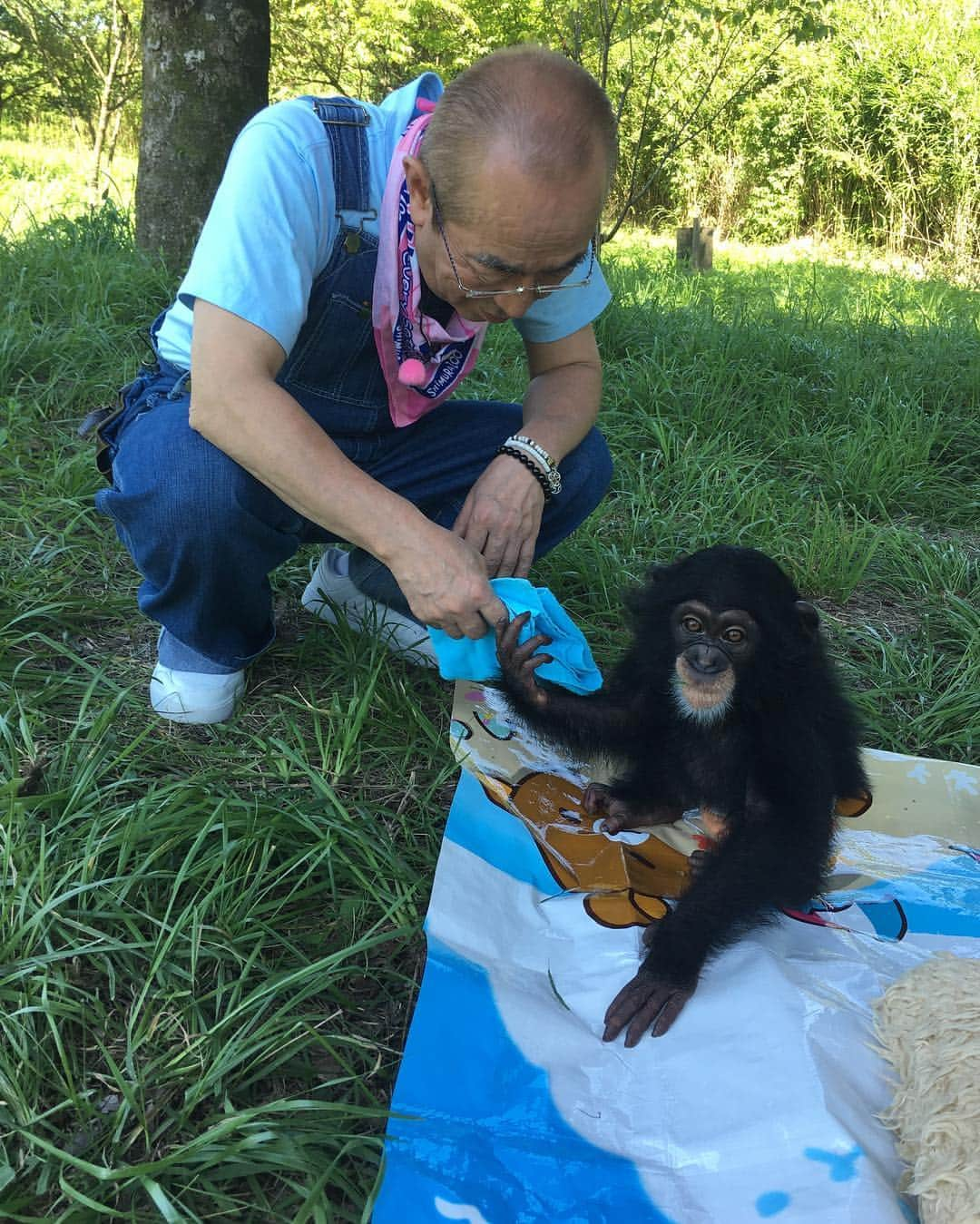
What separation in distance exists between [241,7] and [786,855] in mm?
4586

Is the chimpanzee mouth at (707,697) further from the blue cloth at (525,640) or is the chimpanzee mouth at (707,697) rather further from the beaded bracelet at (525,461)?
the beaded bracelet at (525,461)

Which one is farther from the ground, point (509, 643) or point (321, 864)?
point (509, 643)

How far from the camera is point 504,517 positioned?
2465mm

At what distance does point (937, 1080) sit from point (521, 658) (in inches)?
45.3

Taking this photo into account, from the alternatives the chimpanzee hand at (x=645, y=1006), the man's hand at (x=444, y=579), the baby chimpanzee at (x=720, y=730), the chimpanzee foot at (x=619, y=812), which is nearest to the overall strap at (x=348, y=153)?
the man's hand at (x=444, y=579)

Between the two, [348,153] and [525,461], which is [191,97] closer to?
[348,153]

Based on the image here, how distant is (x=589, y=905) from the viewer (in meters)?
2.05

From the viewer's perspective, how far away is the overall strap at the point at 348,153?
2.30 metres

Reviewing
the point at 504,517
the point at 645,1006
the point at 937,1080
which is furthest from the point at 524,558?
the point at 937,1080

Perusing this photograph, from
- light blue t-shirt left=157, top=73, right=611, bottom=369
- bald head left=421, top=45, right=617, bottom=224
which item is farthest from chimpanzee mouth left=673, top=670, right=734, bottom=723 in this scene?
light blue t-shirt left=157, top=73, right=611, bottom=369

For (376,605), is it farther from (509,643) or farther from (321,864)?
(321,864)

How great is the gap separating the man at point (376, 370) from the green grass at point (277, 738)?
0.95 ft

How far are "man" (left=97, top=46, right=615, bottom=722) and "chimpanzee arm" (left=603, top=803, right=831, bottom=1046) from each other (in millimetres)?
715

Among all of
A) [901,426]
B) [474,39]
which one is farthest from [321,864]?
[474,39]
